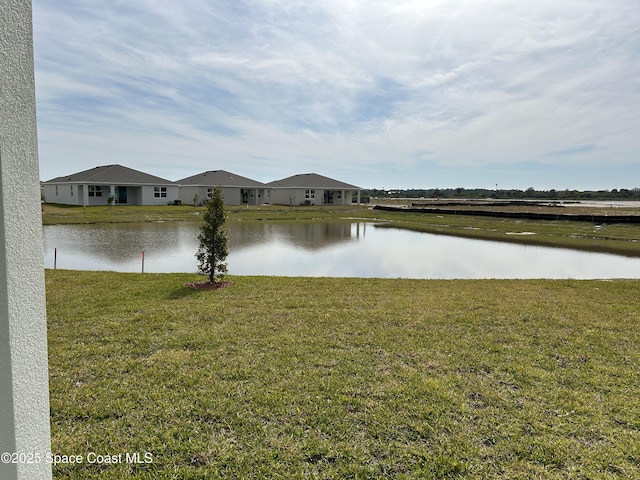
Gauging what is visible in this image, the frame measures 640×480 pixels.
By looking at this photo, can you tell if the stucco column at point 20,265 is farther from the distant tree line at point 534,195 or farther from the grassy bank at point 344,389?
the distant tree line at point 534,195

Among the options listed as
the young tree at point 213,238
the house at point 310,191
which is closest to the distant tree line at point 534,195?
the house at point 310,191

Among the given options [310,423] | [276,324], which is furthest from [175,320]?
[310,423]

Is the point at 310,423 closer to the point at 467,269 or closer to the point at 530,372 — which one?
the point at 530,372

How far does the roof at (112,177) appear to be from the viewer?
131 ft

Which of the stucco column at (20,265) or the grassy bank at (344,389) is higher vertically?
the stucco column at (20,265)

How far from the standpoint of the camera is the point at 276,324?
5.96 m

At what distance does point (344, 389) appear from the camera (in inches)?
154

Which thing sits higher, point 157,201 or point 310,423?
point 157,201

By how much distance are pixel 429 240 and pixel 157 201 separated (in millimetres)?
33687

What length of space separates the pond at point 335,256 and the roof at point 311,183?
3282cm

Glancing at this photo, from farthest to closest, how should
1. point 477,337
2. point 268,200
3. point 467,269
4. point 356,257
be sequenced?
point 268,200 < point 356,257 < point 467,269 < point 477,337

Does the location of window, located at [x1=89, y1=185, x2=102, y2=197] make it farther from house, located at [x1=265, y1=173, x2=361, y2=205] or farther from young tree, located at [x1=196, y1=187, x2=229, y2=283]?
young tree, located at [x1=196, y1=187, x2=229, y2=283]

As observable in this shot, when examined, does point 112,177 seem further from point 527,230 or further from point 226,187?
point 527,230

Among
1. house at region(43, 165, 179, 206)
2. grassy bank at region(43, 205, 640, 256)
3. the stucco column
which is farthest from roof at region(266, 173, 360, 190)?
the stucco column
